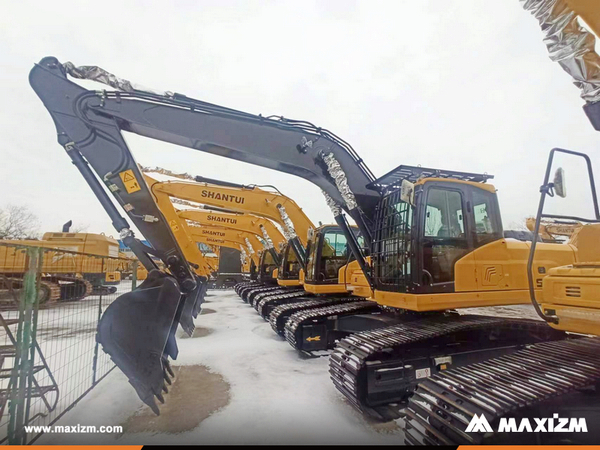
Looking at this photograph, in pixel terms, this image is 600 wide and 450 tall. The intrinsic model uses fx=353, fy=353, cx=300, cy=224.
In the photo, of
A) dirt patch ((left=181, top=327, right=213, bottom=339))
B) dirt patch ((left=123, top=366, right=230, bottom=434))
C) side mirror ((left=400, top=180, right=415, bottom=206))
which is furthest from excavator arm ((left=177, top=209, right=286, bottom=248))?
side mirror ((left=400, top=180, right=415, bottom=206))

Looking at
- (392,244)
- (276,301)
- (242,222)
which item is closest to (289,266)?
(276,301)

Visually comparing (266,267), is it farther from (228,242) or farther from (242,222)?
(228,242)

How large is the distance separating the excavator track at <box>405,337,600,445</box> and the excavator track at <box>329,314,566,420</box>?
0.90 meters

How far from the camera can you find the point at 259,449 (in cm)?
296

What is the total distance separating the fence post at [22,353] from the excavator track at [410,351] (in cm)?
293

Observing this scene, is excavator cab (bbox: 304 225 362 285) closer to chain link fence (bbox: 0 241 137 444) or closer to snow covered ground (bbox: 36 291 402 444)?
snow covered ground (bbox: 36 291 402 444)

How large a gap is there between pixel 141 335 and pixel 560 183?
410cm

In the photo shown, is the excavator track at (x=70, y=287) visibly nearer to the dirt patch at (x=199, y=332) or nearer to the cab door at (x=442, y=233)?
the dirt patch at (x=199, y=332)

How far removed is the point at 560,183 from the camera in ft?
8.34

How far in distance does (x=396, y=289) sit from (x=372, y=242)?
860 mm

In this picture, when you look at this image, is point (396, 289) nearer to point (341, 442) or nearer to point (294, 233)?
point (341, 442)

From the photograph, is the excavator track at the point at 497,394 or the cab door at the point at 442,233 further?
the cab door at the point at 442,233

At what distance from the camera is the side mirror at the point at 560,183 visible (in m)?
2.54

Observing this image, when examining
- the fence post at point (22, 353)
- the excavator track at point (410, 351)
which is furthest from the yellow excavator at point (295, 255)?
the fence post at point (22, 353)
